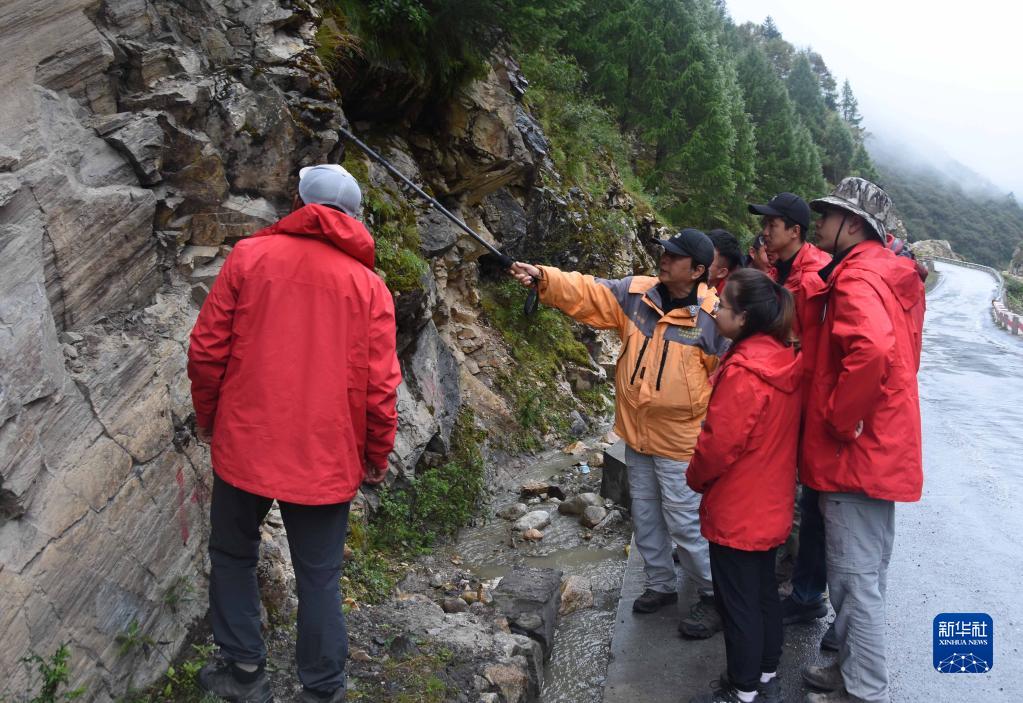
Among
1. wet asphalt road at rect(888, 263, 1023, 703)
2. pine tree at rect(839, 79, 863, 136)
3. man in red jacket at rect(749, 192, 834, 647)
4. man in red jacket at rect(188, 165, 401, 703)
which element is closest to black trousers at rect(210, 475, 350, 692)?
man in red jacket at rect(188, 165, 401, 703)

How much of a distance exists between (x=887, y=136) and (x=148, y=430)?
14804 cm

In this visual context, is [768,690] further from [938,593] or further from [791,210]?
[791,210]

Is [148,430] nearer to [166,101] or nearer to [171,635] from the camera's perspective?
[171,635]

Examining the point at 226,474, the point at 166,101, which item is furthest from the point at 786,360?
the point at 166,101

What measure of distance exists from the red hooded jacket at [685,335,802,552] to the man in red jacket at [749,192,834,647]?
346 millimetres

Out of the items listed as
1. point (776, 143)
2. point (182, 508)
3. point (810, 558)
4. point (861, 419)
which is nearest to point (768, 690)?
point (810, 558)

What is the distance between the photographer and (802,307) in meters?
3.57

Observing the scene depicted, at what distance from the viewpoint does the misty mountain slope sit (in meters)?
84.0

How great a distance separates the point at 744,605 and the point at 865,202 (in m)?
2.02

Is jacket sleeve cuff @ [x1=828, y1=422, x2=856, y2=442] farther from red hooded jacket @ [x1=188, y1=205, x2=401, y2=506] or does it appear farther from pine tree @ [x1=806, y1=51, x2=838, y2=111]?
pine tree @ [x1=806, y1=51, x2=838, y2=111]

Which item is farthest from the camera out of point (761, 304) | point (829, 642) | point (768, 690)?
point (829, 642)

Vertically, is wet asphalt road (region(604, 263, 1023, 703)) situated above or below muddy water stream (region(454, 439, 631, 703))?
above

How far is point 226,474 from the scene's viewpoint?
2820mm

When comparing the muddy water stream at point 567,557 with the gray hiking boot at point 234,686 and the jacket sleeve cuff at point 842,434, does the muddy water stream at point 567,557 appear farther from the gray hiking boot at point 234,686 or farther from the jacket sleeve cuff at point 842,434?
the jacket sleeve cuff at point 842,434
